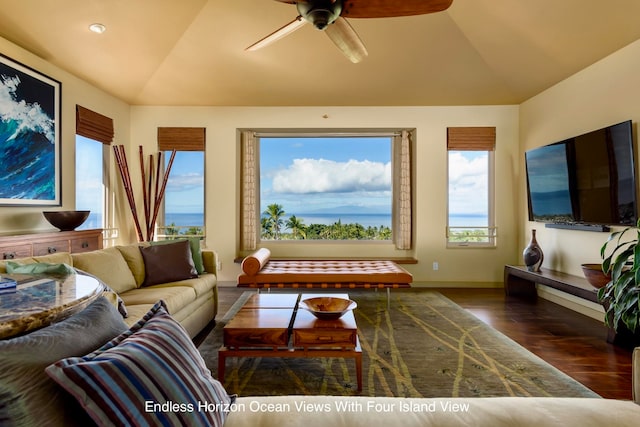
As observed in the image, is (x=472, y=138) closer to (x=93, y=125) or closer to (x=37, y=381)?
(x=93, y=125)

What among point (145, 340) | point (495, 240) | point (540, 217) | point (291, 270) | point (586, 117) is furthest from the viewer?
point (495, 240)

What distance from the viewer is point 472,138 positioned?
16.0ft

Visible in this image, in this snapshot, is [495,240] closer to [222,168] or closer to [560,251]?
[560,251]

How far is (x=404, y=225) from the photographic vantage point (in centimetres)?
499

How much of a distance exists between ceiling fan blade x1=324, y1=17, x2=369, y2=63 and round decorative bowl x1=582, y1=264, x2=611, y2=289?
2.87m

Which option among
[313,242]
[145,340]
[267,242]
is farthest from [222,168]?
[145,340]

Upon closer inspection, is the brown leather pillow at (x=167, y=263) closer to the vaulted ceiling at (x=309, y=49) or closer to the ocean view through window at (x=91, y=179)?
the ocean view through window at (x=91, y=179)

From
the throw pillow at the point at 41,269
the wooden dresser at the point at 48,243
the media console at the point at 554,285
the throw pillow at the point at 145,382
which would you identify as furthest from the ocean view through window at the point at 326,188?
the throw pillow at the point at 145,382

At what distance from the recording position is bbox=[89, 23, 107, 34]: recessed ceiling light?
126 inches

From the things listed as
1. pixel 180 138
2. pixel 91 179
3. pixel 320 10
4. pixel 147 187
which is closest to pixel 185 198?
pixel 147 187

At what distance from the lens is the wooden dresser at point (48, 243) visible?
2.50 meters

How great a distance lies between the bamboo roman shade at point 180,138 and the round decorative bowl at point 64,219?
199cm

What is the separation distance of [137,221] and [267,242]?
1876 millimetres

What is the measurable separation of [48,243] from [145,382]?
275 cm
